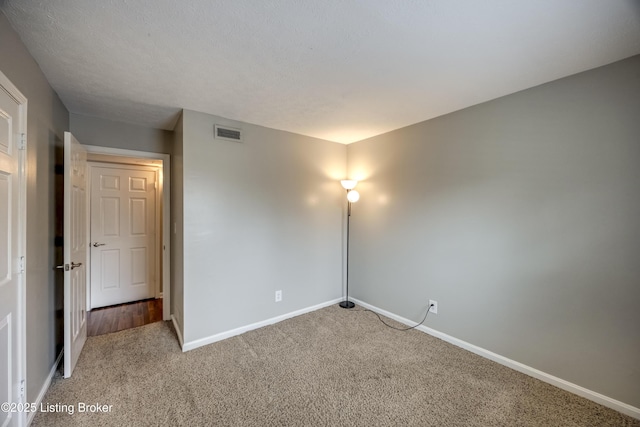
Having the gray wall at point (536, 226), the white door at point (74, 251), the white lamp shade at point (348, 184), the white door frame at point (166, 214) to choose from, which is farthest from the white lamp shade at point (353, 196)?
the white door at point (74, 251)

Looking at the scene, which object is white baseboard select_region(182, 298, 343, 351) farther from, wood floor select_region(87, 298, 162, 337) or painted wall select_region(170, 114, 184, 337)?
wood floor select_region(87, 298, 162, 337)

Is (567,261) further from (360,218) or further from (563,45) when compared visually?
(360,218)

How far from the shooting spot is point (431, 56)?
1.68 metres

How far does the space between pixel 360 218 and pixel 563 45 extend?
8.09 ft

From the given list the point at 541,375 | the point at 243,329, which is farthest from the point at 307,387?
the point at 541,375

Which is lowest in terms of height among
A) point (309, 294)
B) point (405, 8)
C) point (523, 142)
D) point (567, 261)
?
point (309, 294)

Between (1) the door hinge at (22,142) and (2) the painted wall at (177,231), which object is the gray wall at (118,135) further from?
(1) the door hinge at (22,142)

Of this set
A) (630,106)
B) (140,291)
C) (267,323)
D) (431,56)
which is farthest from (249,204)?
(630,106)

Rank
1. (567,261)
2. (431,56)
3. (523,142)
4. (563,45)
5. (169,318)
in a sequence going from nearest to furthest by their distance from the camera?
(563,45) → (431,56) → (567,261) → (523,142) → (169,318)

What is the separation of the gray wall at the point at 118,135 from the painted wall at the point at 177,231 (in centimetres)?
20

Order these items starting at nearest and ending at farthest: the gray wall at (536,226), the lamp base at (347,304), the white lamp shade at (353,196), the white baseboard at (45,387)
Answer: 1. the white baseboard at (45,387)
2. the gray wall at (536,226)
3. the white lamp shade at (353,196)
4. the lamp base at (347,304)

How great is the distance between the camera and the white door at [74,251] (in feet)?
6.74

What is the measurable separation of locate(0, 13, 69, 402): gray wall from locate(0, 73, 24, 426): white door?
184 mm

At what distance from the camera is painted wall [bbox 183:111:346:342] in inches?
103
